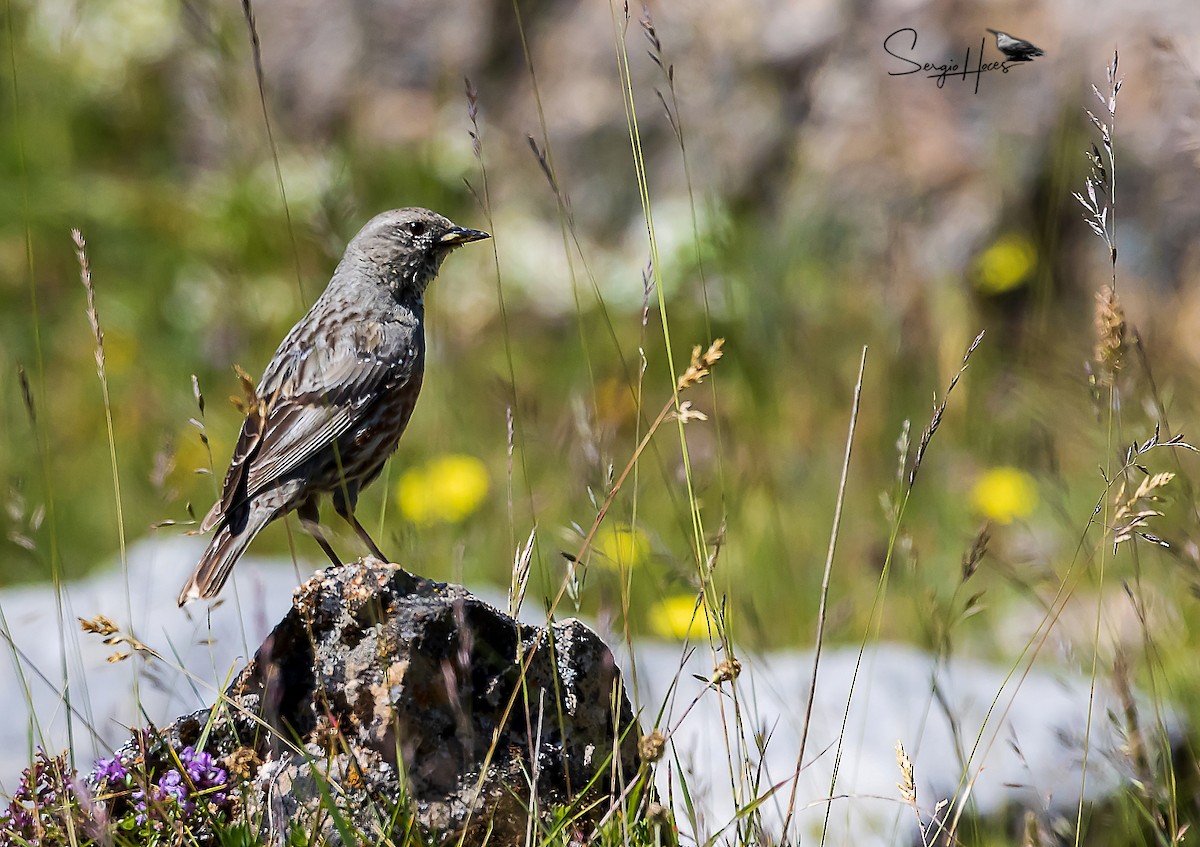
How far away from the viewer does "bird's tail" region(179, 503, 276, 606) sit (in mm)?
3475

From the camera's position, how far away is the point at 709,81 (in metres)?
8.27

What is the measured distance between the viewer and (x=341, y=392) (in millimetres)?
3932

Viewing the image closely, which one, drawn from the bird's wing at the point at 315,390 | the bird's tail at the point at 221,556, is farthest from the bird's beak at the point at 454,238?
the bird's tail at the point at 221,556

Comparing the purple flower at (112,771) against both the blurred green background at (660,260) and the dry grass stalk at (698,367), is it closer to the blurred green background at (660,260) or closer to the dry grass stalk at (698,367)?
the dry grass stalk at (698,367)

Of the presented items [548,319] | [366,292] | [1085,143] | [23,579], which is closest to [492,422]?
[548,319]

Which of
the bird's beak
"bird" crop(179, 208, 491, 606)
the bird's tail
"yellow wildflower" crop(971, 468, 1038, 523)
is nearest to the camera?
the bird's tail

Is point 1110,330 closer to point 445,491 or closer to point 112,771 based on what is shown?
point 112,771

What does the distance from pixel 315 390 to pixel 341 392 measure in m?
0.14

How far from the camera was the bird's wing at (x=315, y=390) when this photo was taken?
12.5ft

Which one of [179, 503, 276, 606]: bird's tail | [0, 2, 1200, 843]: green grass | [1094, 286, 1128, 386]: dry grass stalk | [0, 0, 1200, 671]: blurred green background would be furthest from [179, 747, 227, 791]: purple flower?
[0, 0, 1200, 671]: blurred green background

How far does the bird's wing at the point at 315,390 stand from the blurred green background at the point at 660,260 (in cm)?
166

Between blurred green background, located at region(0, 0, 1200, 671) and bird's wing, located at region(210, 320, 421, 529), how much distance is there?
1.66 m

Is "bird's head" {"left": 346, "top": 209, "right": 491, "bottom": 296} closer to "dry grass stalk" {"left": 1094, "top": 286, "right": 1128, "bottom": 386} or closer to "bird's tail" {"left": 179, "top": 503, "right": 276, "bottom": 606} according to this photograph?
"bird's tail" {"left": 179, "top": 503, "right": 276, "bottom": 606}

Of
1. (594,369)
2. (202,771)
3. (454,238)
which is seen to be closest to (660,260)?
(594,369)
